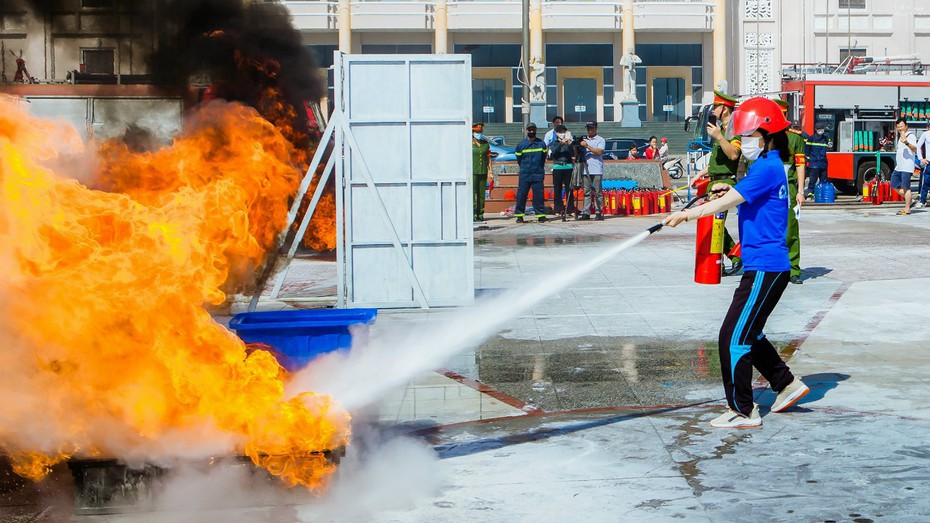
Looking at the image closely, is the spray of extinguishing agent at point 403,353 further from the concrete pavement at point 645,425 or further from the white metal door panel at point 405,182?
the white metal door panel at point 405,182

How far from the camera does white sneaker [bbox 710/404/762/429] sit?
627 cm

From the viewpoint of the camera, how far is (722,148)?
10.1 meters

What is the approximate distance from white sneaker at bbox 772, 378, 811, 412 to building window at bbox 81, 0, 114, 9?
4.87 m

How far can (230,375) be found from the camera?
17.3ft

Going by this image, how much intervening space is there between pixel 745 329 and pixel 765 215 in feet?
2.13

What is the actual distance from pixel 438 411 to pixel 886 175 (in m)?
21.9

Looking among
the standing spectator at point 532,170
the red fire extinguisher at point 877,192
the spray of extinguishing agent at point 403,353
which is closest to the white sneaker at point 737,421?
the spray of extinguishing agent at point 403,353

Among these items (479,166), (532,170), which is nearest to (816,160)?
(532,170)

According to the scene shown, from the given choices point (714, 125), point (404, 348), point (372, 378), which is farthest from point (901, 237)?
point (372, 378)

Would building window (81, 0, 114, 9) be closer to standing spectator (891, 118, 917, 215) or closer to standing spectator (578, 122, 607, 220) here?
standing spectator (578, 122, 607, 220)

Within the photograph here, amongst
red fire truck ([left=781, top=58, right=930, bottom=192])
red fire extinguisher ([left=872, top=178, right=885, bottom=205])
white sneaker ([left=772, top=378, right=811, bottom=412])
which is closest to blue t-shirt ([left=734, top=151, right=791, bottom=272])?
white sneaker ([left=772, top=378, right=811, bottom=412])

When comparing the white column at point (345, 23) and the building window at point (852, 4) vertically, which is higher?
the building window at point (852, 4)

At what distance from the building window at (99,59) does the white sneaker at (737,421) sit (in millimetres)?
5038

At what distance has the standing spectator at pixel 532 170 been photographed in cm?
1977
